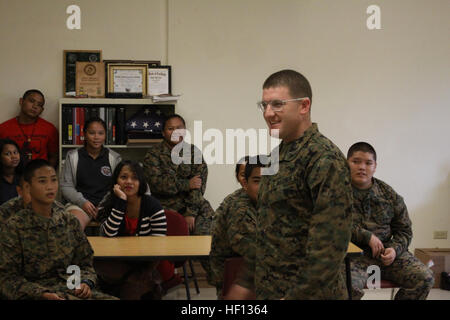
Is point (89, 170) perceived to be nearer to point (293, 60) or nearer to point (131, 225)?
point (131, 225)

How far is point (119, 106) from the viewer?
5.00 meters

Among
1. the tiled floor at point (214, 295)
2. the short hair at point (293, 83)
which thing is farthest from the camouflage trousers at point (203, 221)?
the short hair at point (293, 83)

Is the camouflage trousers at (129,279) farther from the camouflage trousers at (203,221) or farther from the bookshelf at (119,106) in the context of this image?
the bookshelf at (119,106)

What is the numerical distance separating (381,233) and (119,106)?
8.84ft

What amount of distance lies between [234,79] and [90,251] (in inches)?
114

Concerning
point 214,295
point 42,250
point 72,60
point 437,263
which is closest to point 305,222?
point 42,250

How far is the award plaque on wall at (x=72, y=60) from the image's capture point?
16.6 ft

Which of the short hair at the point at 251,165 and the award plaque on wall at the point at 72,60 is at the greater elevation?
the award plaque on wall at the point at 72,60

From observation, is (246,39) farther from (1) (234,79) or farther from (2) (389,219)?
(2) (389,219)

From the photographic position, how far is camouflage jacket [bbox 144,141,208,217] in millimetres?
4531

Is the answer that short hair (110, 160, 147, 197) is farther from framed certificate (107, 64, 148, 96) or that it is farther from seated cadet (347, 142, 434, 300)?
framed certificate (107, 64, 148, 96)

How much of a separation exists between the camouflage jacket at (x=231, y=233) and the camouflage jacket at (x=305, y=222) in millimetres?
653

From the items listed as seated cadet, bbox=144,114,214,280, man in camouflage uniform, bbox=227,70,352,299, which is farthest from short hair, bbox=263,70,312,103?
seated cadet, bbox=144,114,214,280
